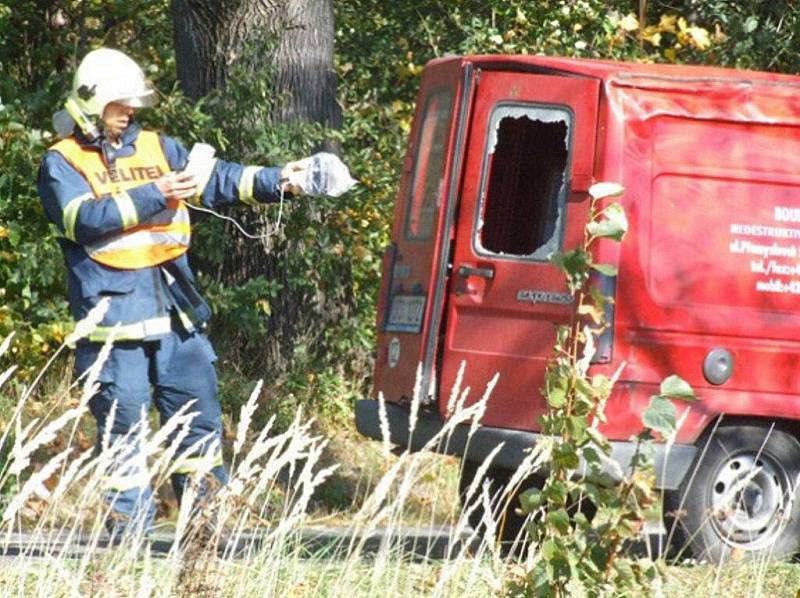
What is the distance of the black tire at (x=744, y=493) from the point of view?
8.63 metres

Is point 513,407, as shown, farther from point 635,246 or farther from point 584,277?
point 584,277

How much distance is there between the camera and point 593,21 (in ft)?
44.0

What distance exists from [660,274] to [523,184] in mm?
1110

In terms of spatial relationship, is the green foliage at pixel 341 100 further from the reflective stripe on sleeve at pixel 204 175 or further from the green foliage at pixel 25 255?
the reflective stripe on sleeve at pixel 204 175

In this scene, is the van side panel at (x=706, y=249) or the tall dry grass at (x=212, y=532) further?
the van side panel at (x=706, y=249)

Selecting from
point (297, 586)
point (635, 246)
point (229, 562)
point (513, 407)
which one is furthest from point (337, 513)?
point (229, 562)

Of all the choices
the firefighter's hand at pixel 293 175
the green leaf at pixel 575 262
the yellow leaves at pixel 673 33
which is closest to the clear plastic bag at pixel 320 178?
the firefighter's hand at pixel 293 175

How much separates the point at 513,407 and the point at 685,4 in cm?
654

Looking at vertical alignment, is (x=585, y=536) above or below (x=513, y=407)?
above

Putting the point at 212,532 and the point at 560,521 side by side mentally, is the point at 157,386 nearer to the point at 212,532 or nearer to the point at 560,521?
the point at 212,532

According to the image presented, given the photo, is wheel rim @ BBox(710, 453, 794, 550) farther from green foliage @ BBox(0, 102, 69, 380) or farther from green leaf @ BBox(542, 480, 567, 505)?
green foliage @ BBox(0, 102, 69, 380)

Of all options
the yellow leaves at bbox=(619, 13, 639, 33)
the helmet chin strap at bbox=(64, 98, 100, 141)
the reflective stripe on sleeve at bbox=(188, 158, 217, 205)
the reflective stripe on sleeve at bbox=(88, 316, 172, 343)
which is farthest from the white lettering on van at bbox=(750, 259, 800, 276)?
the yellow leaves at bbox=(619, 13, 639, 33)

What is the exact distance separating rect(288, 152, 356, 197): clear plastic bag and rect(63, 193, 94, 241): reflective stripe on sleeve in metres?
0.86

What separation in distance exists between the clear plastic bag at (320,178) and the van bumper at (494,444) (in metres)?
1.01
